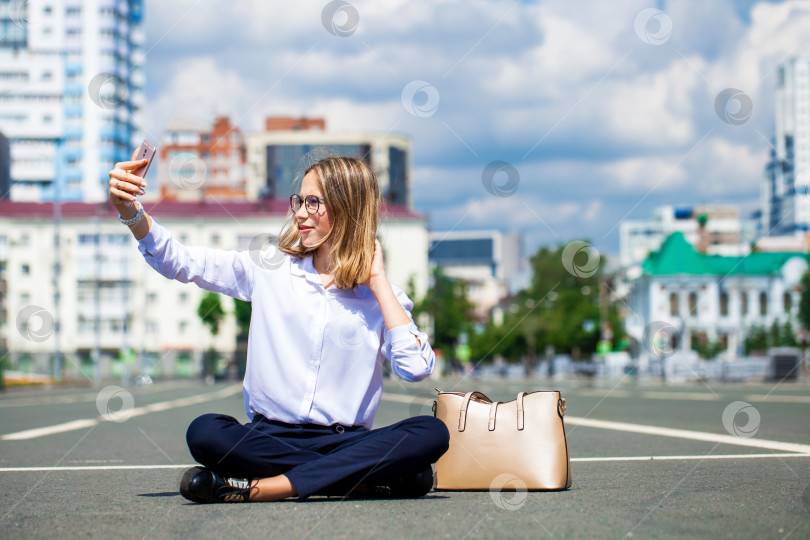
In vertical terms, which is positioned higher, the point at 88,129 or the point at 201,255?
the point at 88,129

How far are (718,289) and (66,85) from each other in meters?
64.3

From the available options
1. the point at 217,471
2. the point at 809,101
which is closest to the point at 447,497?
the point at 217,471

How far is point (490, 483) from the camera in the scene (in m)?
4.73

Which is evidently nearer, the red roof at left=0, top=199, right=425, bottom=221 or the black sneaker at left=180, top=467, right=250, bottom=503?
the black sneaker at left=180, top=467, right=250, bottom=503

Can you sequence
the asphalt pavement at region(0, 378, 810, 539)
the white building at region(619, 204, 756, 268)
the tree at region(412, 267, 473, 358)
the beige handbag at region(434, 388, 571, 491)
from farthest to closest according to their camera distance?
1. the white building at region(619, 204, 756, 268)
2. the tree at region(412, 267, 473, 358)
3. the beige handbag at region(434, 388, 571, 491)
4. the asphalt pavement at region(0, 378, 810, 539)

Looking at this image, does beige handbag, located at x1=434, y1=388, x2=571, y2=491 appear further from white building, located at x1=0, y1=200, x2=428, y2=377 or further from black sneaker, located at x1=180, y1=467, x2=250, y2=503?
white building, located at x1=0, y1=200, x2=428, y2=377

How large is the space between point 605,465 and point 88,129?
333 ft

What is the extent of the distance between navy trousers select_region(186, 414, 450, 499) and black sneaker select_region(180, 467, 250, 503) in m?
0.09

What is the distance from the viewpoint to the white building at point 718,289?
92.9 meters

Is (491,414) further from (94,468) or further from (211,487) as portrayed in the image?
(94,468)

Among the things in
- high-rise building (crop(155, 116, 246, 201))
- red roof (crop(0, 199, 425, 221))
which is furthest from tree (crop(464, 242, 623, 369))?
high-rise building (crop(155, 116, 246, 201))

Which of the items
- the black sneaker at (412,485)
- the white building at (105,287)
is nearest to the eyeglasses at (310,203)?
the black sneaker at (412,485)

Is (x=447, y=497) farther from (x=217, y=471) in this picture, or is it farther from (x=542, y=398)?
(x=217, y=471)

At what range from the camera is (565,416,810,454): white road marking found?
7.33 meters
